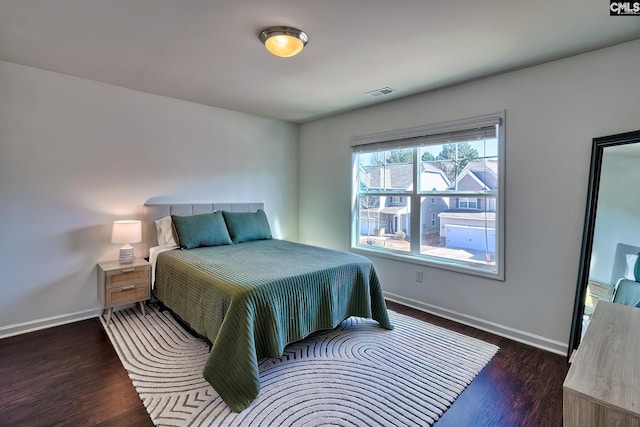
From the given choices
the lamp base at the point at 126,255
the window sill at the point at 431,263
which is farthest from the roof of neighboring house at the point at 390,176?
the lamp base at the point at 126,255

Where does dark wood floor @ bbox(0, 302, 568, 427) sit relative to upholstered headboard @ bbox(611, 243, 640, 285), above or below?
below

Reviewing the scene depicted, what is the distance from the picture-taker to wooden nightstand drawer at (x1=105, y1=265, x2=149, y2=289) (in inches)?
111

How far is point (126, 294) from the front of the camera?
9.63ft

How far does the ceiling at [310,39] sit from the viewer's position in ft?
5.92

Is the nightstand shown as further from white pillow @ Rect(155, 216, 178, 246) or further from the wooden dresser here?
the wooden dresser

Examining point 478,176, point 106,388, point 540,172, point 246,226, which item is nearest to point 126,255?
point 246,226

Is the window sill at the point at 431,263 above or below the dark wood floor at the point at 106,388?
above

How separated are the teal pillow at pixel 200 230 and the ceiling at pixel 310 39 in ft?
4.68

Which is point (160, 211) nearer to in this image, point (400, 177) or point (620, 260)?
point (400, 177)

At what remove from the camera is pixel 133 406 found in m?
1.79

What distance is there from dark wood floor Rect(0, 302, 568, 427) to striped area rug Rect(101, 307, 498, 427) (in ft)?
0.25

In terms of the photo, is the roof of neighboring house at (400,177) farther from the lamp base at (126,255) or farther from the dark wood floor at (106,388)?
the lamp base at (126,255)

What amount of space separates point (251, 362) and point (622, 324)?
1.87 meters

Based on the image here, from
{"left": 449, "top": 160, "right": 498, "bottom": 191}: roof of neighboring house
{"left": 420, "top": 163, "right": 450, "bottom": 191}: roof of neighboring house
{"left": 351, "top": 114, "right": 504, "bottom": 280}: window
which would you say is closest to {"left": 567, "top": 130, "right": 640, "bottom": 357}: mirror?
{"left": 351, "top": 114, "right": 504, "bottom": 280}: window
